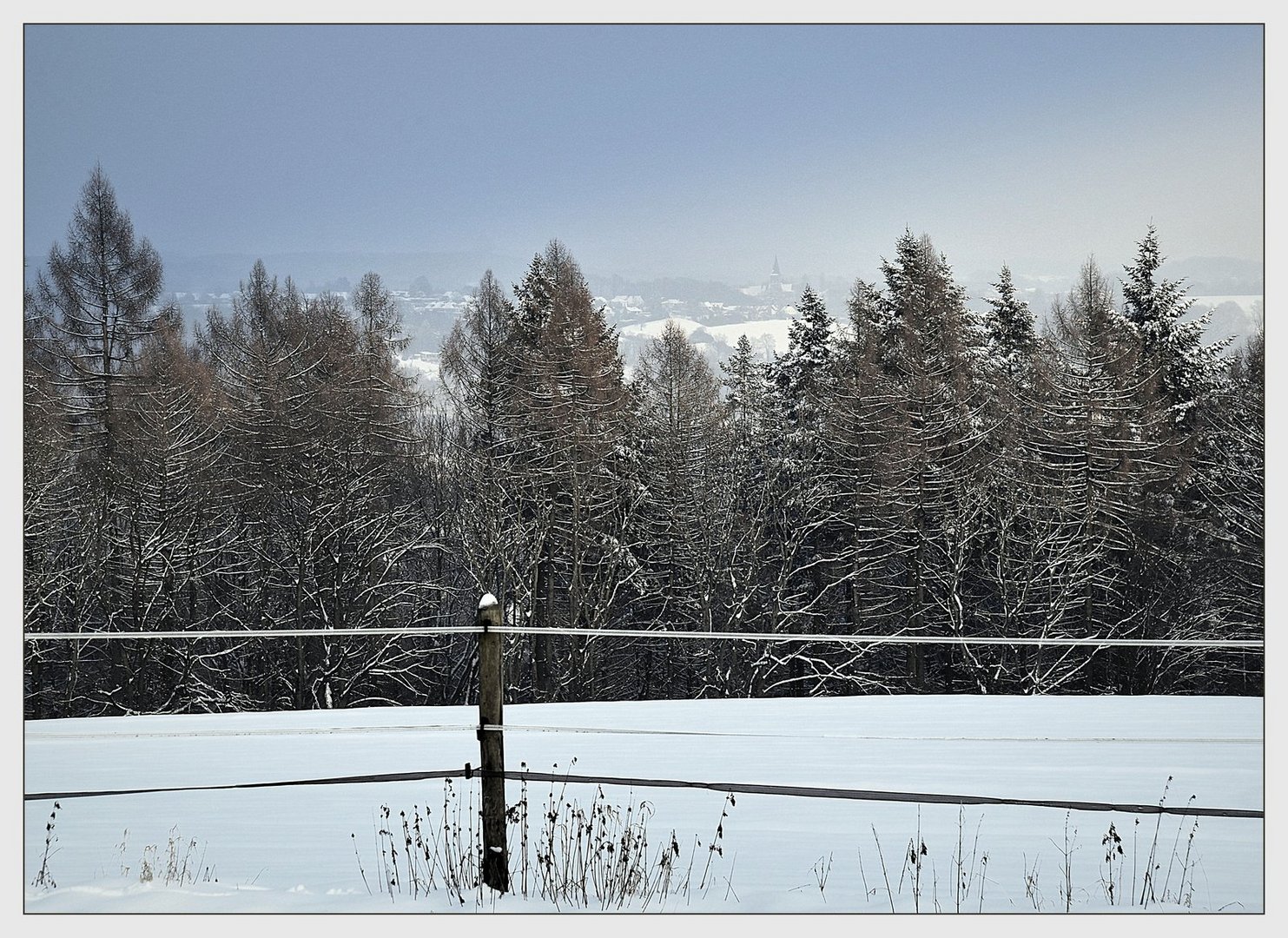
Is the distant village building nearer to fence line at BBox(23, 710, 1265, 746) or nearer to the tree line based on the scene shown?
the tree line

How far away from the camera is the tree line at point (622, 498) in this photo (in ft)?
90.9

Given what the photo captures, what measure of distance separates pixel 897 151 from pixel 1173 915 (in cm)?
2907

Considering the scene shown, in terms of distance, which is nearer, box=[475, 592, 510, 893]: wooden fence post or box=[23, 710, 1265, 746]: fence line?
box=[475, 592, 510, 893]: wooden fence post

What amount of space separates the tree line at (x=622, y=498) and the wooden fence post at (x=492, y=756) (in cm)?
2235

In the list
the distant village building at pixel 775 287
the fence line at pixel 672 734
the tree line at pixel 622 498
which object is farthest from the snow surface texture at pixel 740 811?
the distant village building at pixel 775 287

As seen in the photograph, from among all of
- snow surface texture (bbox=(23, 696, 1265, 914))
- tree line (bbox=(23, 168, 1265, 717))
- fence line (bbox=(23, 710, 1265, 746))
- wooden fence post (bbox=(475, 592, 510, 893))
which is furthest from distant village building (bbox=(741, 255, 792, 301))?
wooden fence post (bbox=(475, 592, 510, 893))

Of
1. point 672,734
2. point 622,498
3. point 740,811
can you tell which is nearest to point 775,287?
point 622,498

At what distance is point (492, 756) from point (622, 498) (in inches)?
1006

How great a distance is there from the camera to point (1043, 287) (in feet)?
109

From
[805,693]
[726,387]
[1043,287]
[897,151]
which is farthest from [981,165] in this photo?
[805,693]

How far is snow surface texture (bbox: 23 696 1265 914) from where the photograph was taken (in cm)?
590

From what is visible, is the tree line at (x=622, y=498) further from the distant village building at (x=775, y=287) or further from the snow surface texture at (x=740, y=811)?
the snow surface texture at (x=740, y=811)

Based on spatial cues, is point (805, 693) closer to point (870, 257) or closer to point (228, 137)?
point (870, 257)

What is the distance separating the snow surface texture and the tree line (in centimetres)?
1118
